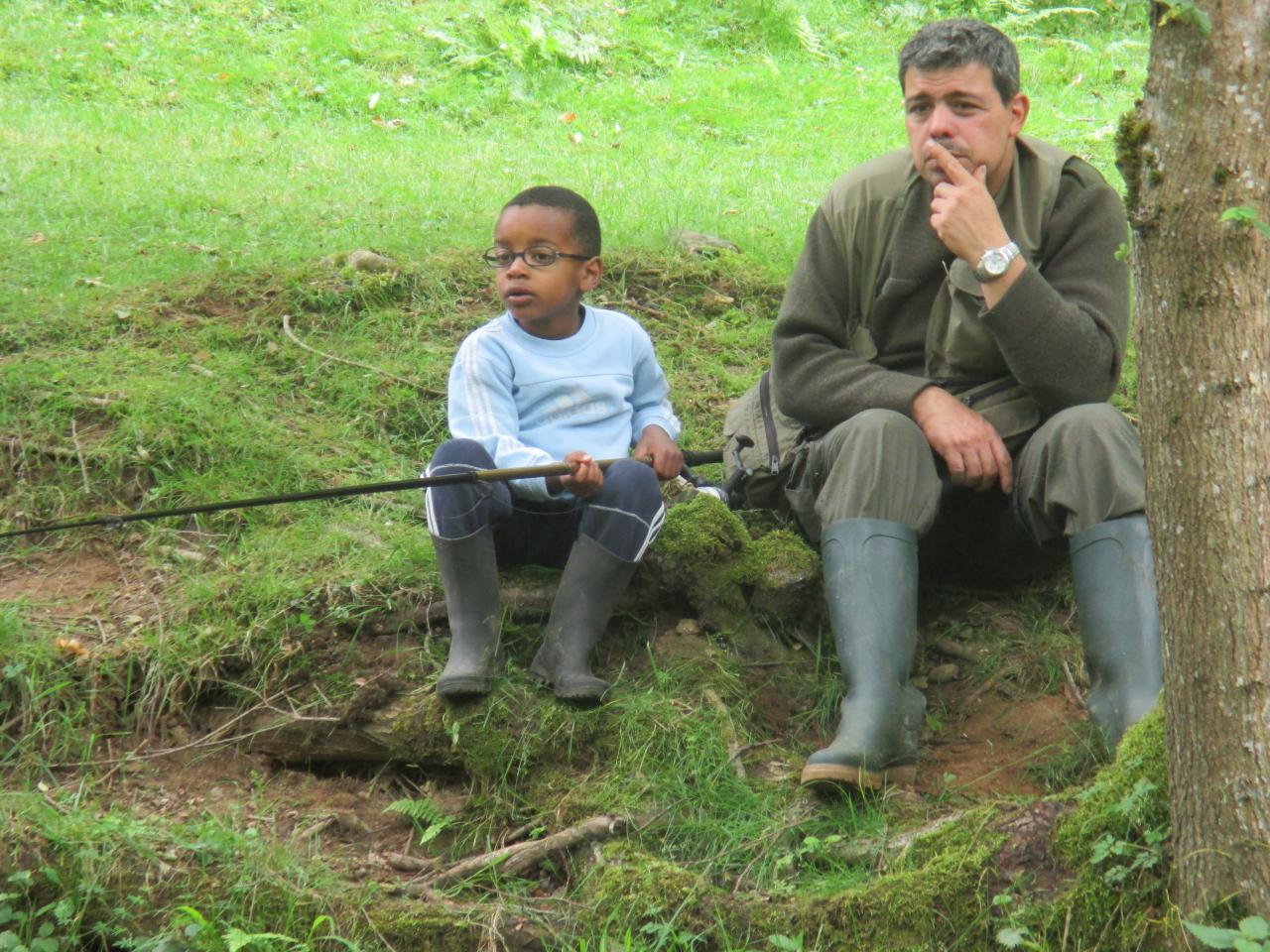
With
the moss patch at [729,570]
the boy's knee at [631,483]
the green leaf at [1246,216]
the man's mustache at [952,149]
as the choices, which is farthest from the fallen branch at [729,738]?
the green leaf at [1246,216]

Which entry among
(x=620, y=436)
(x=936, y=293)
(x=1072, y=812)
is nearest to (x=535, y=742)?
(x=620, y=436)

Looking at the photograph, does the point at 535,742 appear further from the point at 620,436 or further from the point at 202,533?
the point at 202,533

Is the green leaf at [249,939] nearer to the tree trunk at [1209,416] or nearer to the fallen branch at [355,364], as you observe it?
the tree trunk at [1209,416]

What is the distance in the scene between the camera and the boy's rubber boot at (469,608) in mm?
3557

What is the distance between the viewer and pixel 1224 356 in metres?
2.25

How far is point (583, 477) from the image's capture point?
3572 millimetres

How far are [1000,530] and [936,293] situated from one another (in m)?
0.68

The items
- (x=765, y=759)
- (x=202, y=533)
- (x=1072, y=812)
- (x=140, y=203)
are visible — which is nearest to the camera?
(x=1072, y=812)

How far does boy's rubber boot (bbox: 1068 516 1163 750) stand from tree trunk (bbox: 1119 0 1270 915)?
0.87 m

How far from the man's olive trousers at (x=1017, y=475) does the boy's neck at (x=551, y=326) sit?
81 cm

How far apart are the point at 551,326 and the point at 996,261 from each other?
128 cm

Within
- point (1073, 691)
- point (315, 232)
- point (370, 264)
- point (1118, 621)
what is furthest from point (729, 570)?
point (315, 232)

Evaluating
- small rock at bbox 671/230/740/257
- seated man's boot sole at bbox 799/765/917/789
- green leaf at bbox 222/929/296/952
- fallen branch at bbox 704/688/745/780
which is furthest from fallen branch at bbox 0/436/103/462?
small rock at bbox 671/230/740/257

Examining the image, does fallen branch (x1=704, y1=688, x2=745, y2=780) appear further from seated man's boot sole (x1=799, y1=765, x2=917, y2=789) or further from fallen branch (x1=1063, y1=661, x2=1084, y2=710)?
fallen branch (x1=1063, y1=661, x2=1084, y2=710)
